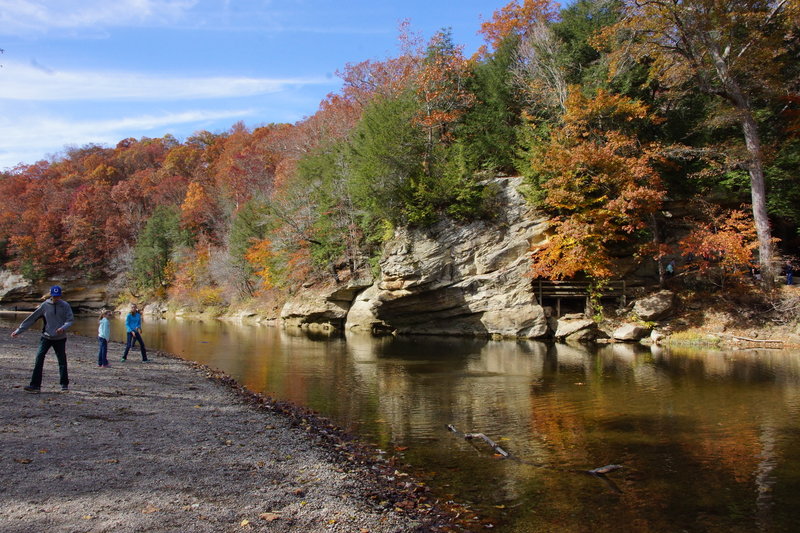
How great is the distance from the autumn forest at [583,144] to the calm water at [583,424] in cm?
754

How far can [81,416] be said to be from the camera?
8.67 m

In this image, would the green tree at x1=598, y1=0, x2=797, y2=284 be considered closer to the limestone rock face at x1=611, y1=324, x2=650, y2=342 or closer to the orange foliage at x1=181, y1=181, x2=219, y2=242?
the limestone rock face at x1=611, y1=324, x2=650, y2=342

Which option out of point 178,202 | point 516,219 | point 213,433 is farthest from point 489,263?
point 178,202

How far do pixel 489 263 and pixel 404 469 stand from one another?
21025 millimetres

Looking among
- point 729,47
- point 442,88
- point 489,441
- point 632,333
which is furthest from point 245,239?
point 489,441

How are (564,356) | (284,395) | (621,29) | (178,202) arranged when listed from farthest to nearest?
1. (178,202)
2. (621,29)
3. (564,356)
4. (284,395)

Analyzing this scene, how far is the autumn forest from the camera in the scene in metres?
24.5

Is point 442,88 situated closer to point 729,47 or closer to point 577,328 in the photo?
point 729,47

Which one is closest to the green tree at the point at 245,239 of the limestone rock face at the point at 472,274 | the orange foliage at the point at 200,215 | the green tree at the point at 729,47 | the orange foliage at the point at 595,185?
the orange foliage at the point at 200,215

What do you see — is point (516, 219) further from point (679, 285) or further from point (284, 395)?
point (284, 395)

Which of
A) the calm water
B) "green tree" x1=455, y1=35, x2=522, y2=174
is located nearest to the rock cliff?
"green tree" x1=455, y1=35, x2=522, y2=174

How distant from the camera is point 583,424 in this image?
1063 centimetres

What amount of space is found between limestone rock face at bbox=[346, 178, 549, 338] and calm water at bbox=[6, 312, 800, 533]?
650cm

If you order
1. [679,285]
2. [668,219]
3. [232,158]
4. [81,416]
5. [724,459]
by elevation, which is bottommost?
[724,459]
